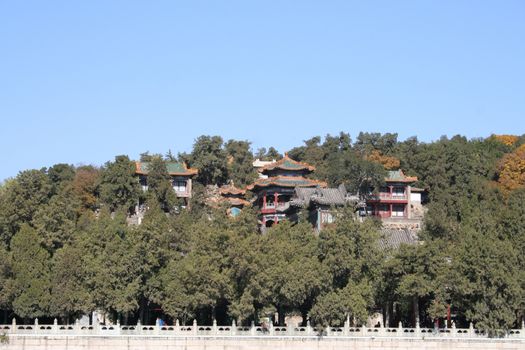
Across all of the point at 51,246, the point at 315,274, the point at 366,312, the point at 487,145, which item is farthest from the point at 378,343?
the point at 487,145

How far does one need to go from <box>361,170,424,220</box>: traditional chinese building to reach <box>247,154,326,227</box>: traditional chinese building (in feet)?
13.6

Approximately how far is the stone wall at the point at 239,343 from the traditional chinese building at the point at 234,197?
31560 mm

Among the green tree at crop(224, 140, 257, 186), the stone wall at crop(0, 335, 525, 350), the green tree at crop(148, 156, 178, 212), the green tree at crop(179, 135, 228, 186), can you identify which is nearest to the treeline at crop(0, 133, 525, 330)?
the stone wall at crop(0, 335, 525, 350)

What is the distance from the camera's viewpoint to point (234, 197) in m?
74.7

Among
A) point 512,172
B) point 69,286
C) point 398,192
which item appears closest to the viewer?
point 69,286

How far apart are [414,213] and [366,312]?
30049mm

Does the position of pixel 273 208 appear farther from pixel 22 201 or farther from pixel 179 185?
pixel 22 201

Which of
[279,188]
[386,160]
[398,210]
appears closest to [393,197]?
[398,210]

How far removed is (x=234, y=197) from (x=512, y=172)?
21094 millimetres

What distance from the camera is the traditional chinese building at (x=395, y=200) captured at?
6869 centimetres

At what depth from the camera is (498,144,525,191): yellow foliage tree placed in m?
69.0

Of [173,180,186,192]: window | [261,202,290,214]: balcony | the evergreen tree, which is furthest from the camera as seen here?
[173,180,186,192]: window

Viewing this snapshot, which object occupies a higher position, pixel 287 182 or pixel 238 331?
pixel 287 182

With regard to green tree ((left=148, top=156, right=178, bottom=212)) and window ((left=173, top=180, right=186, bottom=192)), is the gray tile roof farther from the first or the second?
window ((left=173, top=180, right=186, bottom=192))
